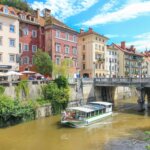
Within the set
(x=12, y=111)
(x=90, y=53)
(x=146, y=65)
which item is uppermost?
(x=90, y=53)

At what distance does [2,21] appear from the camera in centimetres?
4791

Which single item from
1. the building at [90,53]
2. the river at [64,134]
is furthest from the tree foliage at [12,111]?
the building at [90,53]

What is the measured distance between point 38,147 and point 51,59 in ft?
106

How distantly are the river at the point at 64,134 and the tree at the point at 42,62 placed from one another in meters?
14.8

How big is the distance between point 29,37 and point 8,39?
632 centimetres

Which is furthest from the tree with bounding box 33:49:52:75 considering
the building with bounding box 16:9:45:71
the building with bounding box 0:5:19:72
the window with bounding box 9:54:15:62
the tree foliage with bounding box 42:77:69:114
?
the tree foliage with bounding box 42:77:69:114

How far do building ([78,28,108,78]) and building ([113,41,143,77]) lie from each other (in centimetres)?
1755

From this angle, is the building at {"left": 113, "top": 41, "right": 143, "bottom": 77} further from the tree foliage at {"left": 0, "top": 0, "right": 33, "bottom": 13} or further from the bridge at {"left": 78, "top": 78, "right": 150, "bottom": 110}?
the tree foliage at {"left": 0, "top": 0, "right": 33, "bottom": 13}

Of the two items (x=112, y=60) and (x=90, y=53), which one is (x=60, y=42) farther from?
(x=112, y=60)

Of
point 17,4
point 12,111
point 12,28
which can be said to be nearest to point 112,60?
point 17,4

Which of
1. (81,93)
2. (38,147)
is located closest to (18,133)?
(38,147)

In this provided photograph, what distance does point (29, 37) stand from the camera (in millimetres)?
54375

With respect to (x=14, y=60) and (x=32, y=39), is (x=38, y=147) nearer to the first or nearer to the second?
(x=14, y=60)

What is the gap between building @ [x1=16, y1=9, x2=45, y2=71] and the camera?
173 ft
